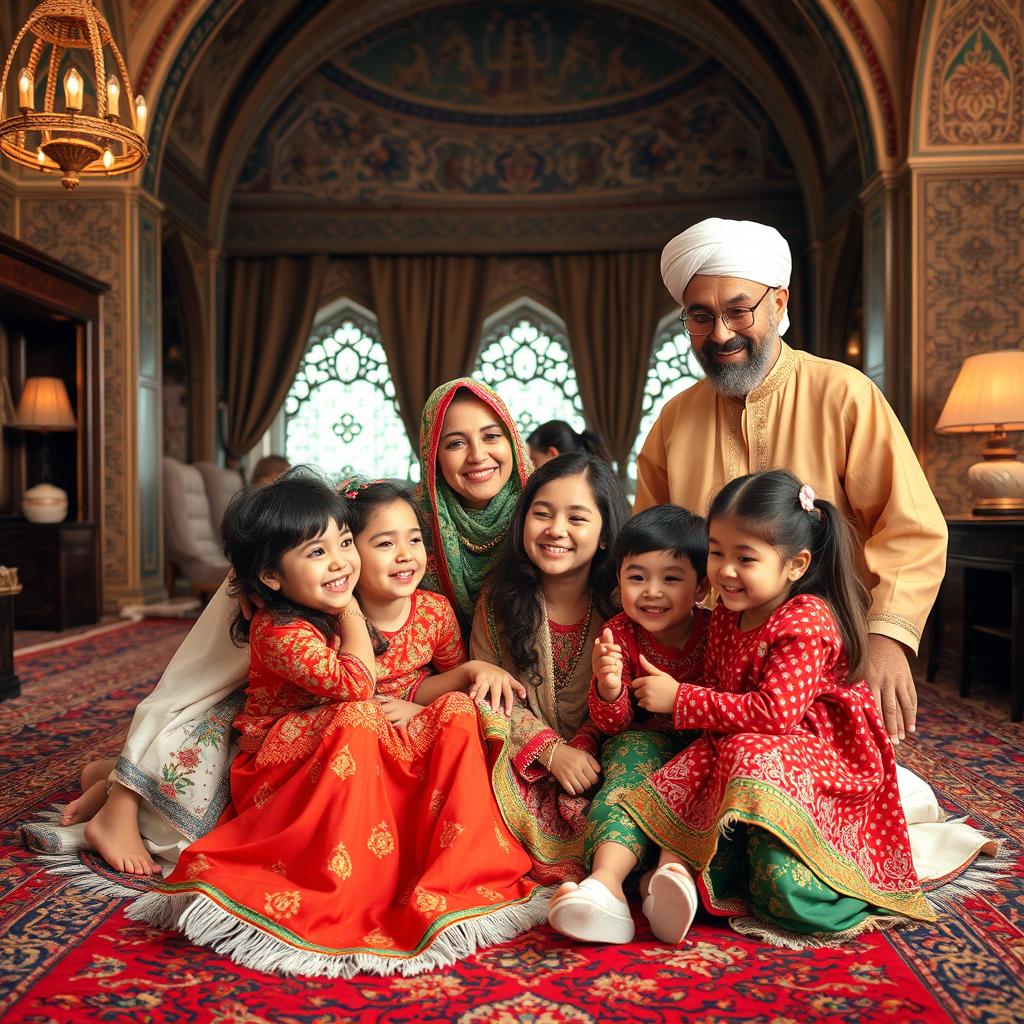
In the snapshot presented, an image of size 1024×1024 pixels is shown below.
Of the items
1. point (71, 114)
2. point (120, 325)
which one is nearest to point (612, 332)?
point (120, 325)

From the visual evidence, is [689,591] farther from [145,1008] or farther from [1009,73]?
[1009,73]

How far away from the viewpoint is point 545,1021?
1.58 m

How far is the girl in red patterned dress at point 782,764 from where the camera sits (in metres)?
1.89

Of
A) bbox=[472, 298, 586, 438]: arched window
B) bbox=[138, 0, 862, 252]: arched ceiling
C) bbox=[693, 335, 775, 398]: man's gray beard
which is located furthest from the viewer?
bbox=[472, 298, 586, 438]: arched window

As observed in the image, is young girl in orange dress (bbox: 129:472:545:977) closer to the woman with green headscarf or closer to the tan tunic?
the woman with green headscarf

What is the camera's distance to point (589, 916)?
1.82m

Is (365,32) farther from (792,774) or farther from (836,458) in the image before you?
(792,774)

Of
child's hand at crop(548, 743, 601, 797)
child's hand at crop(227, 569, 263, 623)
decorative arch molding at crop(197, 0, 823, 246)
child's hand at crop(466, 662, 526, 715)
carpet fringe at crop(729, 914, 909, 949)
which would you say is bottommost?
carpet fringe at crop(729, 914, 909, 949)

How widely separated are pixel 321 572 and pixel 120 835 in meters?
0.82

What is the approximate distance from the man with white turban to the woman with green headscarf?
0.53 meters

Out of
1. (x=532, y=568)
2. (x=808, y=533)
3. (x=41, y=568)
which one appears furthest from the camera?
(x=41, y=568)

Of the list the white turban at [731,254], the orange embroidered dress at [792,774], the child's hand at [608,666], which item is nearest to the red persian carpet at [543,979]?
the orange embroidered dress at [792,774]

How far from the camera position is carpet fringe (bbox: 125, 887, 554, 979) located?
177cm

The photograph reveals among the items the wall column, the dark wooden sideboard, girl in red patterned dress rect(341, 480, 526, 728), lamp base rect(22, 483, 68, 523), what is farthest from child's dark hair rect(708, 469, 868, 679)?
the wall column
